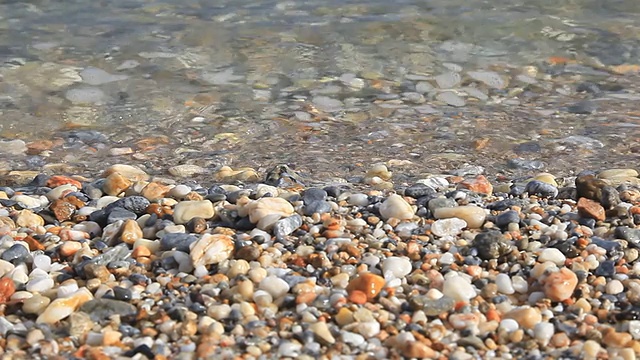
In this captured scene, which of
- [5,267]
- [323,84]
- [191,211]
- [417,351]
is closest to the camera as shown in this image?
[417,351]

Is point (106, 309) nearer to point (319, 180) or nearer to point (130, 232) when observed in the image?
point (130, 232)

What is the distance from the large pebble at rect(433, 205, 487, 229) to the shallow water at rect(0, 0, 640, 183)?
1.00m

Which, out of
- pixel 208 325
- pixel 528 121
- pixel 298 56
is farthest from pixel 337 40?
pixel 208 325

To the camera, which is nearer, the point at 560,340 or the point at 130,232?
the point at 560,340

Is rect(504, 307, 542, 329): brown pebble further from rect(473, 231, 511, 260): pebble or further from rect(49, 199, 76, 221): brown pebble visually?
rect(49, 199, 76, 221): brown pebble

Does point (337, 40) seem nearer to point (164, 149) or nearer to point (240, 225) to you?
point (164, 149)

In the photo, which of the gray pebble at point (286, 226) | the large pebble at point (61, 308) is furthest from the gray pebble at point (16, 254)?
the gray pebble at point (286, 226)

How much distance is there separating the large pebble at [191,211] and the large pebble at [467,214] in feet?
2.58

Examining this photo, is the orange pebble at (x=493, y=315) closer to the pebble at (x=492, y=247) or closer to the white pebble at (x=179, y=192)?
the pebble at (x=492, y=247)

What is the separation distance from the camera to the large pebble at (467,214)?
2.85m

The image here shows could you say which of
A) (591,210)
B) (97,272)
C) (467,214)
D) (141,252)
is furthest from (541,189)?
(97,272)

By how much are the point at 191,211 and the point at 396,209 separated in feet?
2.32

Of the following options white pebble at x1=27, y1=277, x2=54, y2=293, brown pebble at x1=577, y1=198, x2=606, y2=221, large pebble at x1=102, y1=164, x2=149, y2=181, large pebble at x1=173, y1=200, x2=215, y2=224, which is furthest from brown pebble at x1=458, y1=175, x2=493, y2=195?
white pebble at x1=27, y1=277, x2=54, y2=293

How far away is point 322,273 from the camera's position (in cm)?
252
